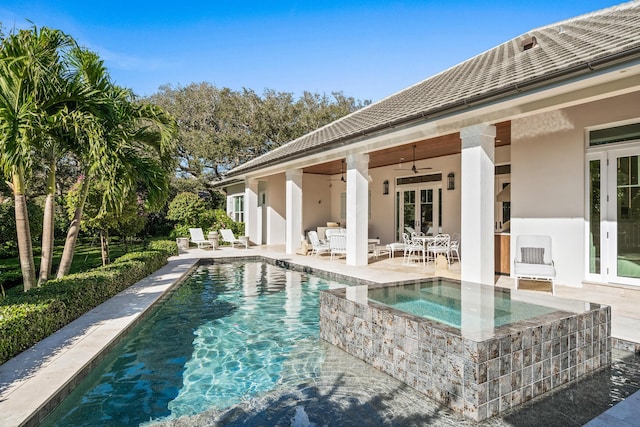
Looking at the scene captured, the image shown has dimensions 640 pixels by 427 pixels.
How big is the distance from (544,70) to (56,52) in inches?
333

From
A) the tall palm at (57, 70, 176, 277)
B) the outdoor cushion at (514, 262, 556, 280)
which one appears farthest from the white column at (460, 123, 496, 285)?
the tall palm at (57, 70, 176, 277)

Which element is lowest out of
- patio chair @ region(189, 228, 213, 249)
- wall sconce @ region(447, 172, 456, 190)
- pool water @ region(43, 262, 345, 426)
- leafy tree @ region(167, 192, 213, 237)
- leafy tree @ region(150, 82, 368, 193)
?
pool water @ region(43, 262, 345, 426)

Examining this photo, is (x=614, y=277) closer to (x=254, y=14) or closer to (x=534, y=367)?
(x=534, y=367)

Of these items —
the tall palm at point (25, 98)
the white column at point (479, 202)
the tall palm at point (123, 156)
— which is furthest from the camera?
the white column at point (479, 202)

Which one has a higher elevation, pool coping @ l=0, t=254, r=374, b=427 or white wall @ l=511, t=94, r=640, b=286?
white wall @ l=511, t=94, r=640, b=286

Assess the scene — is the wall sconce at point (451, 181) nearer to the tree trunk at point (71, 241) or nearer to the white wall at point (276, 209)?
the white wall at point (276, 209)

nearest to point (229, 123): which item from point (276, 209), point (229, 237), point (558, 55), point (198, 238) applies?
point (276, 209)

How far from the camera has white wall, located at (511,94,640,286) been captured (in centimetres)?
800

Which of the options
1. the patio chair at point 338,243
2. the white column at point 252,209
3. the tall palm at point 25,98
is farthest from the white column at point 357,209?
the white column at point 252,209

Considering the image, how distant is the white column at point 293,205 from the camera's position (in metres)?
15.2

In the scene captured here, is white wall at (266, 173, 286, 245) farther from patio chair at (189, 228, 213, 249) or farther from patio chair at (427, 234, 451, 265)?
patio chair at (427, 234, 451, 265)

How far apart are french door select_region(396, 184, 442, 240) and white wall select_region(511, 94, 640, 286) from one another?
5.78 m

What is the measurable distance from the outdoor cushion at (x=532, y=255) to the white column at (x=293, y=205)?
345 inches

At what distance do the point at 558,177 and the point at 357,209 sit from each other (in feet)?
17.6
